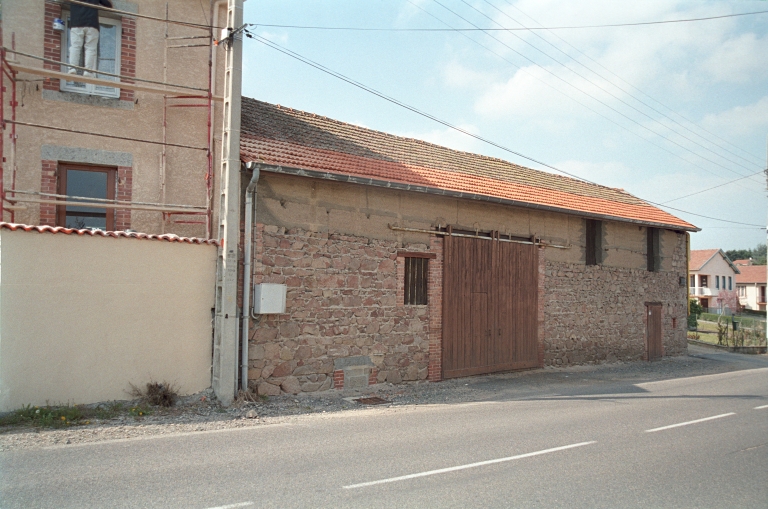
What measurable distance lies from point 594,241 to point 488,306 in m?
5.31

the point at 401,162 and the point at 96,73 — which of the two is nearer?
the point at 96,73

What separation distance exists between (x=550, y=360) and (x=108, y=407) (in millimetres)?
11298

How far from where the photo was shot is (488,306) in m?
14.3

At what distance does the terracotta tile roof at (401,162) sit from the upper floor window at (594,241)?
1.57 feet

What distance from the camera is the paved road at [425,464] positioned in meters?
5.15

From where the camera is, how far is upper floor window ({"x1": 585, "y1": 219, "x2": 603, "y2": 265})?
57.2 feet

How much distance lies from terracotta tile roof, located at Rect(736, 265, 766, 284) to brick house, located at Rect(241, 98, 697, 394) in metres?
55.6

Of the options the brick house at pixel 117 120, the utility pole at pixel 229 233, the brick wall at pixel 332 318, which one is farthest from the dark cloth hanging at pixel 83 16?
the brick wall at pixel 332 318

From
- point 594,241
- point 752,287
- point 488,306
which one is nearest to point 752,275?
point 752,287

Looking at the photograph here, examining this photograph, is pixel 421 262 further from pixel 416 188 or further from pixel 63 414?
pixel 63 414

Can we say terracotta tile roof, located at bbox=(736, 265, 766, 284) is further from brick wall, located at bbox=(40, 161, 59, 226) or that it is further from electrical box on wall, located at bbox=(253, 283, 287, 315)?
brick wall, located at bbox=(40, 161, 59, 226)

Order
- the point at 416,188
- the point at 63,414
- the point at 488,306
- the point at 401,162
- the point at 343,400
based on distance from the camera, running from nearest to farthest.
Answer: the point at 63,414 < the point at 343,400 < the point at 416,188 < the point at 401,162 < the point at 488,306

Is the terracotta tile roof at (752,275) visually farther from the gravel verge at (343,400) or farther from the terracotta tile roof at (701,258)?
the gravel verge at (343,400)

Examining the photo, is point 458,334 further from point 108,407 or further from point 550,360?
point 108,407
